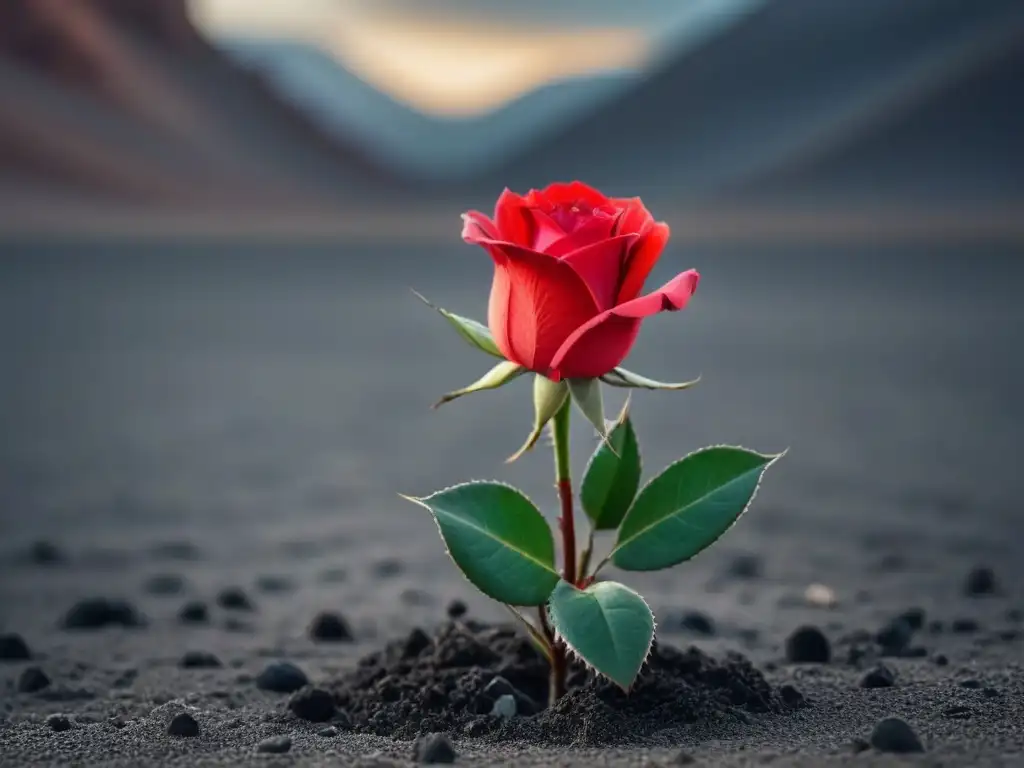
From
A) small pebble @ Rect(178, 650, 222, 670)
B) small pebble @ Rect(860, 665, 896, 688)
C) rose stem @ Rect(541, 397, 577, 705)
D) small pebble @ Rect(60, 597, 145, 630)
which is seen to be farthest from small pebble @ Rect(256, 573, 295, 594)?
small pebble @ Rect(860, 665, 896, 688)

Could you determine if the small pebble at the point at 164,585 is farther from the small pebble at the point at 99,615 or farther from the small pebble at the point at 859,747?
the small pebble at the point at 859,747

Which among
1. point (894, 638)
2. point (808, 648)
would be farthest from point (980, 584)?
point (808, 648)

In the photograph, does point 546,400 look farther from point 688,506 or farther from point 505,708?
point 505,708

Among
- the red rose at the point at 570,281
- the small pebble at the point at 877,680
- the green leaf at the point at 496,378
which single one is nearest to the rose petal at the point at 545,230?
the red rose at the point at 570,281

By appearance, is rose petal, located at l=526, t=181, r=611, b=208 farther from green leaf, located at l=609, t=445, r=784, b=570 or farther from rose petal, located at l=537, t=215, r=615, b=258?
green leaf, located at l=609, t=445, r=784, b=570

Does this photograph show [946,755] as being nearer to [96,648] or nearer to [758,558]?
[96,648]

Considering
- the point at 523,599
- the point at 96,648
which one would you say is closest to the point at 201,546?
the point at 96,648
